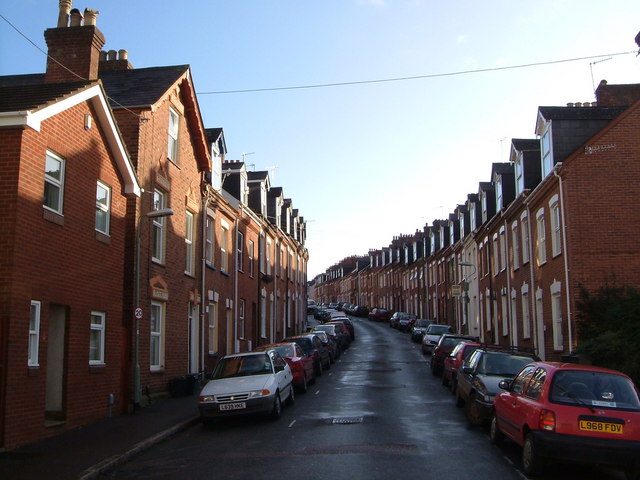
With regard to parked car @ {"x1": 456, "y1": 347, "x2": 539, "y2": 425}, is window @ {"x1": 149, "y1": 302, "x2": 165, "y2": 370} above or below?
above

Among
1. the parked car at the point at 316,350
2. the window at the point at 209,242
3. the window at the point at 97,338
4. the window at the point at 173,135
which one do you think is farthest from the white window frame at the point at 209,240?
the window at the point at 97,338

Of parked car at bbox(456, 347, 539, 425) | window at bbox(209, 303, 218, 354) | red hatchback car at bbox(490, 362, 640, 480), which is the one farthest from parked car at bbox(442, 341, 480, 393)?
red hatchback car at bbox(490, 362, 640, 480)

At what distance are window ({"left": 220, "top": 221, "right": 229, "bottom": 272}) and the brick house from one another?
9.10 meters

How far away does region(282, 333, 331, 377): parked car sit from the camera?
2308 cm

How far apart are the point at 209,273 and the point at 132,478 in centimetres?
1406

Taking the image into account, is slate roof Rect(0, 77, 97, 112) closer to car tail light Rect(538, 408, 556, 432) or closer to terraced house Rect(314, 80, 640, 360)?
car tail light Rect(538, 408, 556, 432)

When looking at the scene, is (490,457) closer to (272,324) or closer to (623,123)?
(623,123)

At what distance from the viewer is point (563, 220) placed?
66.2 ft

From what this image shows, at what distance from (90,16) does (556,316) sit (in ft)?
54.3

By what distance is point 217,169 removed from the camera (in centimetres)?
2516

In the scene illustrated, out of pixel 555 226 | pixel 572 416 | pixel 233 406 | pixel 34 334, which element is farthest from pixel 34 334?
pixel 555 226

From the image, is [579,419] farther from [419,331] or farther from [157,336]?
[419,331]

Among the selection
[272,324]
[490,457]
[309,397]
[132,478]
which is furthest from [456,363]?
[272,324]

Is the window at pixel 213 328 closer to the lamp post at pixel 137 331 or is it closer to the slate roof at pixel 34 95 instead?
the lamp post at pixel 137 331
